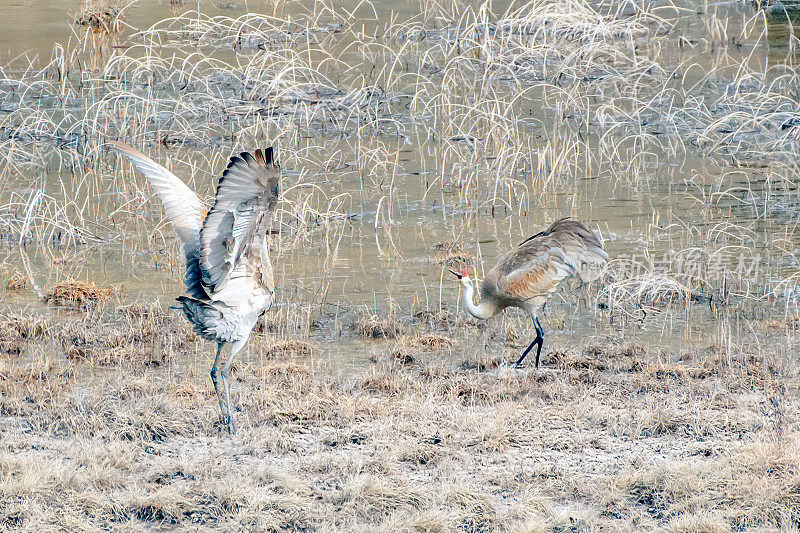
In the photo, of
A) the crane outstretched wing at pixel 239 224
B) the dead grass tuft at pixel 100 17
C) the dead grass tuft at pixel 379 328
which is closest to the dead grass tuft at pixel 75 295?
the dead grass tuft at pixel 379 328

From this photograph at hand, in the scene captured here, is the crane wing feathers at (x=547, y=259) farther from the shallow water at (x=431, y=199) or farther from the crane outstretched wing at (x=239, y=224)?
the crane outstretched wing at (x=239, y=224)

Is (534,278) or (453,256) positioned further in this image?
(453,256)

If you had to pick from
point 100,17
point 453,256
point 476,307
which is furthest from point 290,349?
point 100,17

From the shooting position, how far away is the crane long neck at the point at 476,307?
25.7ft

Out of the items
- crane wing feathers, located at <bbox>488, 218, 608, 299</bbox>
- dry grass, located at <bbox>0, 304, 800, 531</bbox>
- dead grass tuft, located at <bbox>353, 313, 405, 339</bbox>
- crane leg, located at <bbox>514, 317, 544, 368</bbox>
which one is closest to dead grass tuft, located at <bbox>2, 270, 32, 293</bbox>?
dry grass, located at <bbox>0, 304, 800, 531</bbox>

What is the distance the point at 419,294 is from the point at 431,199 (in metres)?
2.63

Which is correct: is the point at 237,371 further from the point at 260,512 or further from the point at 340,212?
the point at 340,212

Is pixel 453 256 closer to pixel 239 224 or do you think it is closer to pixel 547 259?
pixel 547 259

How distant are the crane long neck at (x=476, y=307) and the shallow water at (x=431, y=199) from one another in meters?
0.56

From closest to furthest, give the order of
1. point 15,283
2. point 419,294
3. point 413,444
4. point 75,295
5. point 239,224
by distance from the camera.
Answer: point 239,224, point 413,444, point 75,295, point 419,294, point 15,283

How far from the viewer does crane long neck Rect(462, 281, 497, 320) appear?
309 inches

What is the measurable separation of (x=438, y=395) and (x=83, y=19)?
→ 13.4 metres

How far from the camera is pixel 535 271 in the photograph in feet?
26.0

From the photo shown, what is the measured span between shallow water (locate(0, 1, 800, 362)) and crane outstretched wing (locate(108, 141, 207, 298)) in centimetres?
167
